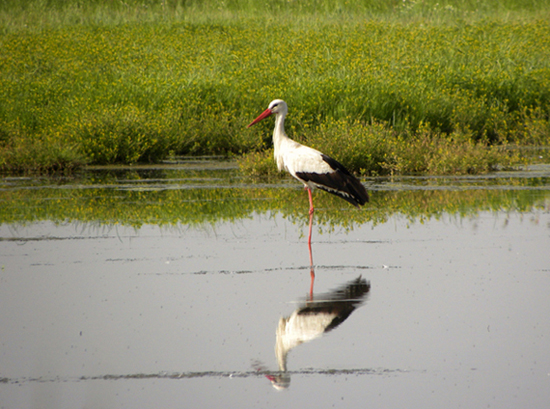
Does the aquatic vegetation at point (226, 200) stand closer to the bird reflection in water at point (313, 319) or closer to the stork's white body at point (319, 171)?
the stork's white body at point (319, 171)

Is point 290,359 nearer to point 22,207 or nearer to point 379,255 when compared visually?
point 379,255

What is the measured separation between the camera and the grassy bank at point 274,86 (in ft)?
61.5

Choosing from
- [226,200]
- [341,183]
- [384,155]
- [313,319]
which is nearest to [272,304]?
[313,319]

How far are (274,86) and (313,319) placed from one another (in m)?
18.1

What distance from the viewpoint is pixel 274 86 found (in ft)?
80.1

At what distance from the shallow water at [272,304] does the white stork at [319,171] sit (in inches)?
21.1

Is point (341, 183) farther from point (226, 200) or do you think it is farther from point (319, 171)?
point (226, 200)

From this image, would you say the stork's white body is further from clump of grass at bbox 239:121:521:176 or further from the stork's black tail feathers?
clump of grass at bbox 239:121:521:176

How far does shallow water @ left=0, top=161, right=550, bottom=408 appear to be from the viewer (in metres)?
5.34

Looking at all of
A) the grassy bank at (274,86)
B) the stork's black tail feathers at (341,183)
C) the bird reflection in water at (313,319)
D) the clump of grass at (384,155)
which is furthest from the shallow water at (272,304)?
the grassy bank at (274,86)

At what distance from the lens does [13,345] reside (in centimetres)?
636

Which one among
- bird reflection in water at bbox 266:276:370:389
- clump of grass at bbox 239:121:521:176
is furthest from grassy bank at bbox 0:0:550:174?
bird reflection in water at bbox 266:276:370:389

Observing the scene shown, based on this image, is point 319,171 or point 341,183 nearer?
point 341,183

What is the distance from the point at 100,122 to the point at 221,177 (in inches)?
148
